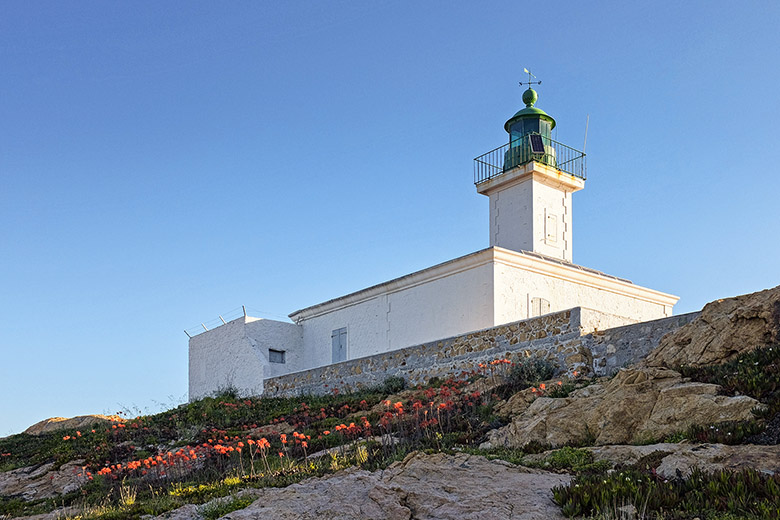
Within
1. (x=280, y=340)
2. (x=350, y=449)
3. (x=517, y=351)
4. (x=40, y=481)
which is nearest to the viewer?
(x=350, y=449)

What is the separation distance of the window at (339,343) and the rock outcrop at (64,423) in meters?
7.03

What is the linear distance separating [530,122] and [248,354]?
12.7 metres

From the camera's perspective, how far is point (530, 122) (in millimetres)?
26406

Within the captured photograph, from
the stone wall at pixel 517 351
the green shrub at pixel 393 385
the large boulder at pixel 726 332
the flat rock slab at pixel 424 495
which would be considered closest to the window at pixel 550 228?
the stone wall at pixel 517 351

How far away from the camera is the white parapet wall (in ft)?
79.7

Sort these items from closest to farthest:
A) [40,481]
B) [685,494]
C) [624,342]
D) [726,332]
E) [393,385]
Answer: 1. [685,494]
2. [726,332]
3. [40,481]
4. [624,342]
5. [393,385]

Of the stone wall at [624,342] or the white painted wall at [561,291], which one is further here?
the white painted wall at [561,291]

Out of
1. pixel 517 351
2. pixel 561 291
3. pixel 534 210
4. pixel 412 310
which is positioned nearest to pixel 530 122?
pixel 534 210

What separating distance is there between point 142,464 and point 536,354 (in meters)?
7.69

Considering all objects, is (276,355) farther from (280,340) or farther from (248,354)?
(248,354)

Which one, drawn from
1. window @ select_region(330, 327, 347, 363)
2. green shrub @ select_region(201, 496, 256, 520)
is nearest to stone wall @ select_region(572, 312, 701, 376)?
green shrub @ select_region(201, 496, 256, 520)

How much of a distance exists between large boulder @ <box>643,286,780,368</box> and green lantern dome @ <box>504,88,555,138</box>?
16.2 metres

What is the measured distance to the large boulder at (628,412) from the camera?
26.4ft

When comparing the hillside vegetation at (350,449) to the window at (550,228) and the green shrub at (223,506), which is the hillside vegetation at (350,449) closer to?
the green shrub at (223,506)
